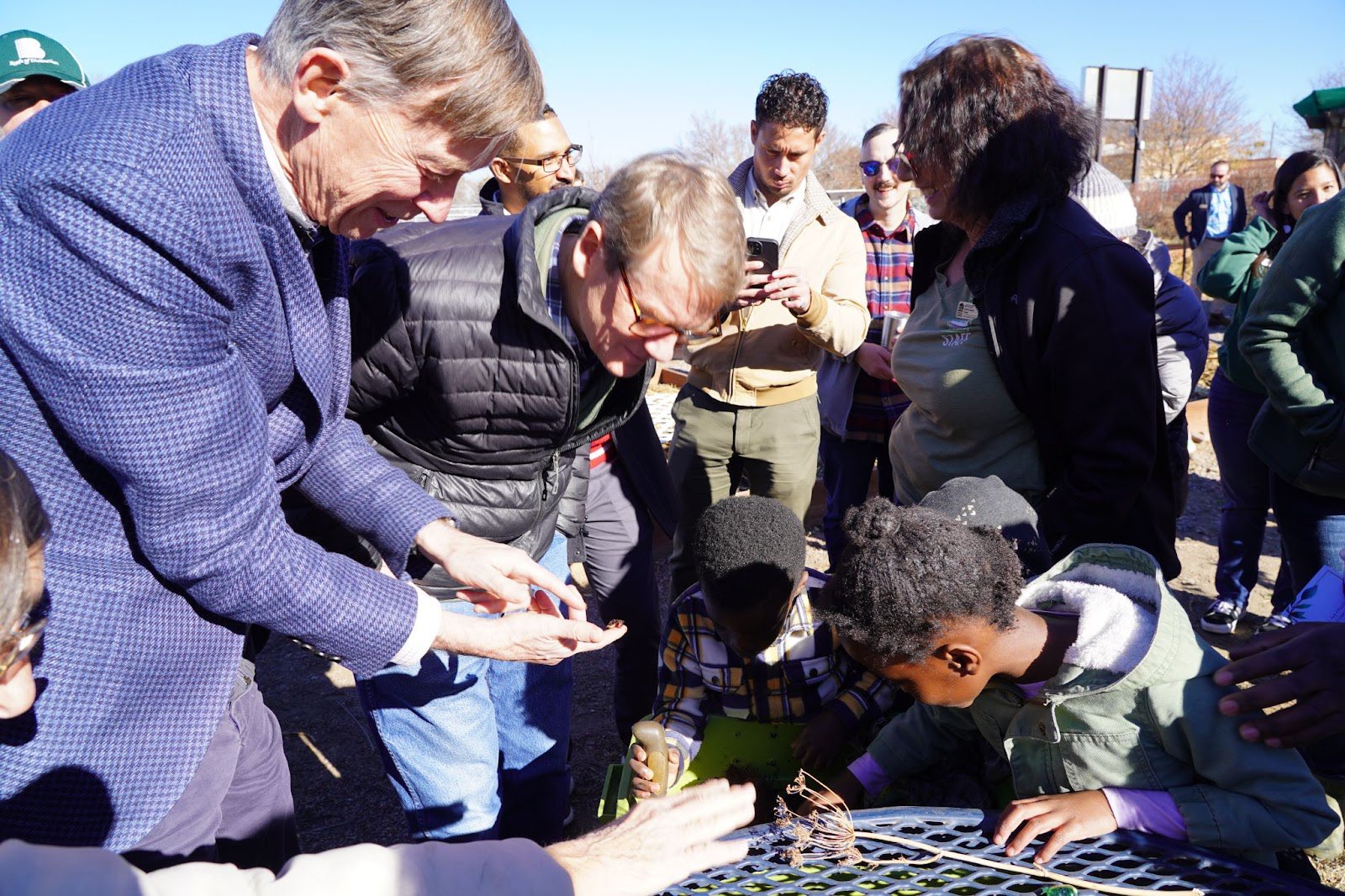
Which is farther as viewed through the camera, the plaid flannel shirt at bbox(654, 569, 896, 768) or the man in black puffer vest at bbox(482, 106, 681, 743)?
the man in black puffer vest at bbox(482, 106, 681, 743)

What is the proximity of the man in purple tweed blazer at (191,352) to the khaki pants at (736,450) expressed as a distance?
7.23 feet

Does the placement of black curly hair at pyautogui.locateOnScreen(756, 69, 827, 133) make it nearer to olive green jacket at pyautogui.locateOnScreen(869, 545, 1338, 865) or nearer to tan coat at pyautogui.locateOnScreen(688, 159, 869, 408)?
tan coat at pyautogui.locateOnScreen(688, 159, 869, 408)

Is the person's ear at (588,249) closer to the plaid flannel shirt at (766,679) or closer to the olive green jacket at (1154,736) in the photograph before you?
the plaid flannel shirt at (766,679)

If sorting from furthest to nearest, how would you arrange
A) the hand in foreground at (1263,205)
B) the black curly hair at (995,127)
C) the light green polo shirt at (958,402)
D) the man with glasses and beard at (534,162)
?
the hand in foreground at (1263,205) < the man with glasses and beard at (534,162) < the light green polo shirt at (958,402) < the black curly hair at (995,127)

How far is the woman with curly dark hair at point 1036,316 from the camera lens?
2197 millimetres

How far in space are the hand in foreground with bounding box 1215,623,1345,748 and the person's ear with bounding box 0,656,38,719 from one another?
184 cm

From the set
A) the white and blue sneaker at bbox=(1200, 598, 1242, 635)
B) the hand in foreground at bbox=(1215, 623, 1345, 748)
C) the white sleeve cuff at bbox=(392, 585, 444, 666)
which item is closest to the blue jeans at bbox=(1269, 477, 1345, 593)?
the white and blue sneaker at bbox=(1200, 598, 1242, 635)

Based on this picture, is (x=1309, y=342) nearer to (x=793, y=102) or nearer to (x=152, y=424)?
(x=793, y=102)

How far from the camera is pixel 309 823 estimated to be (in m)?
3.25

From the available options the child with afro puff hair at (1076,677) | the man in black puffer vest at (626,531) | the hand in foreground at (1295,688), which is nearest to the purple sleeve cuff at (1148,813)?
the child with afro puff hair at (1076,677)

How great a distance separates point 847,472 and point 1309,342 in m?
1.77

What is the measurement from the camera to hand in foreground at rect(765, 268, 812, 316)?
130 inches

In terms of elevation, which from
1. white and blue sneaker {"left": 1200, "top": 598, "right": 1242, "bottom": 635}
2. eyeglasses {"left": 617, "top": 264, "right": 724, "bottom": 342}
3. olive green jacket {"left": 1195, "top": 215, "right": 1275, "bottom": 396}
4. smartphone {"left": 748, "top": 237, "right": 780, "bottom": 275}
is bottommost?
white and blue sneaker {"left": 1200, "top": 598, "right": 1242, "bottom": 635}

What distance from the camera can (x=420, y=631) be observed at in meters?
1.69
